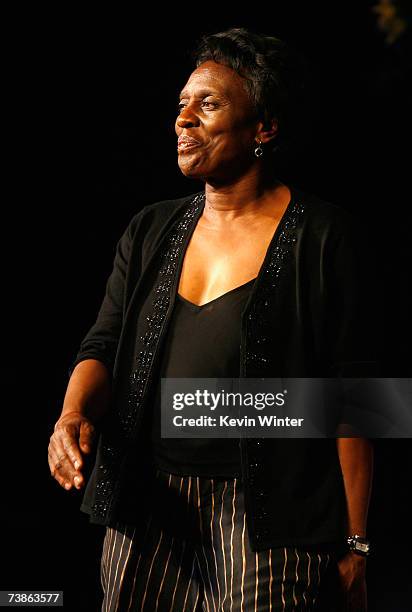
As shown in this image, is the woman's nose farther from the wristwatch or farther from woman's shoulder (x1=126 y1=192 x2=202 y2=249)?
the wristwatch

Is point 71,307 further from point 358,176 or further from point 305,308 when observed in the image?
point 305,308

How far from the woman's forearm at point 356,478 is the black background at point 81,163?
3.53ft

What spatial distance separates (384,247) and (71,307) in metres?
0.98

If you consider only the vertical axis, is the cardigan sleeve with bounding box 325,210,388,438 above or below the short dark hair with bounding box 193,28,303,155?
below

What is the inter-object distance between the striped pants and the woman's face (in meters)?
0.60

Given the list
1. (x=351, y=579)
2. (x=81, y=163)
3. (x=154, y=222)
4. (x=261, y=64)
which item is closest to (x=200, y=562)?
(x=351, y=579)

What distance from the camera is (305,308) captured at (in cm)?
180

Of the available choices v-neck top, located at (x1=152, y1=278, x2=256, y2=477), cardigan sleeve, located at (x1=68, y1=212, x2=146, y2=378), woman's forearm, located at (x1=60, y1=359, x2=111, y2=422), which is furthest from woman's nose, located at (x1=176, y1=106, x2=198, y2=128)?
woman's forearm, located at (x1=60, y1=359, x2=111, y2=422)

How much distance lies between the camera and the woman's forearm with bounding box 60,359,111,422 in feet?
5.92

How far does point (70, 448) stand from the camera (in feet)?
5.44

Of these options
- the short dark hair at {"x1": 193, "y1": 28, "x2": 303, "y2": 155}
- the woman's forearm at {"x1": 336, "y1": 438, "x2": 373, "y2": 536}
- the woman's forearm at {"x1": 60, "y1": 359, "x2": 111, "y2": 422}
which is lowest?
the woman's forearm at {"x1": 336, "y1": 438, "x2": 373, "y2": 536}

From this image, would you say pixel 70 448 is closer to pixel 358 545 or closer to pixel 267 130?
pixel 358 545

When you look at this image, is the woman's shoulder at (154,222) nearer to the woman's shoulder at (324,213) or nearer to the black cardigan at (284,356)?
the black cardigan at (284,356)

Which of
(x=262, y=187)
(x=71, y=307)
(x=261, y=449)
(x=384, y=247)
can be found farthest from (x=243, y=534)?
(x=384, y=247)
